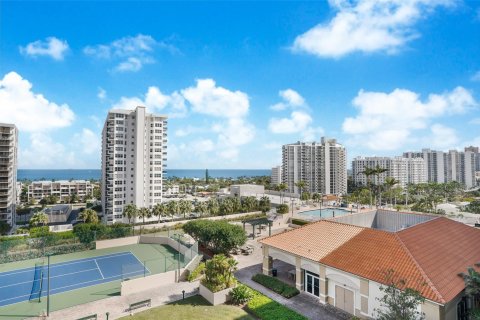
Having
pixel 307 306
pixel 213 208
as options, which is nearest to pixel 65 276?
pixel 307 306

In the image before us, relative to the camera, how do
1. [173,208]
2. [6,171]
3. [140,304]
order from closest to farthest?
[140,304], [173,208], [6,171]

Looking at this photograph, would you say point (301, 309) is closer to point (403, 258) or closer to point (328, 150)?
point (403, 258)

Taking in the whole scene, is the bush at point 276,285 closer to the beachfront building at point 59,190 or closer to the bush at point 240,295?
the bush at point 240,295

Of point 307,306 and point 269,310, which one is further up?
point 269,310

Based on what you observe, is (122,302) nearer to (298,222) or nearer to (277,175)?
(298,222)

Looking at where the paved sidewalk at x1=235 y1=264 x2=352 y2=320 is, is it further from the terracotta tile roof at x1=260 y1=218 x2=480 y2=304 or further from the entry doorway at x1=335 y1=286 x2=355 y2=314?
the terracotta tile roof at x1=260 y1=218 x2=480 y2=304

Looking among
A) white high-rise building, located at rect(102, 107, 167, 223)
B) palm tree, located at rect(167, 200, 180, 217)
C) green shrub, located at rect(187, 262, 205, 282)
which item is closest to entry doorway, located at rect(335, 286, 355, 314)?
green shrub, located at rect(187, 262, 205, 282)
